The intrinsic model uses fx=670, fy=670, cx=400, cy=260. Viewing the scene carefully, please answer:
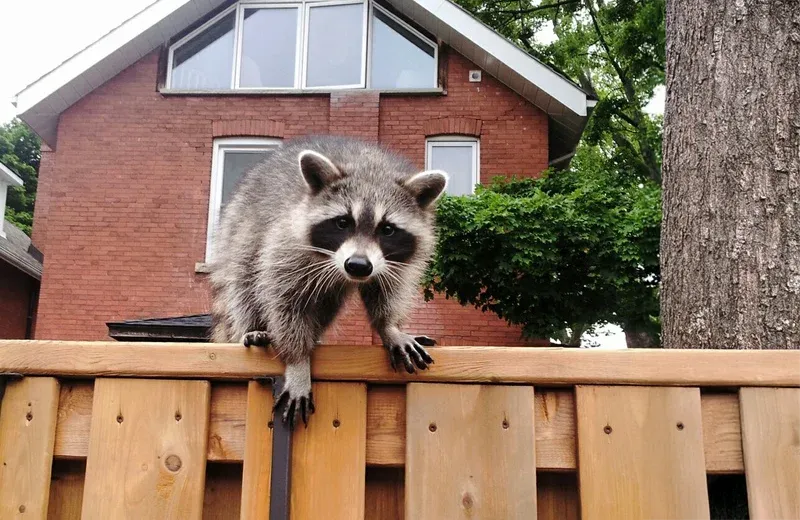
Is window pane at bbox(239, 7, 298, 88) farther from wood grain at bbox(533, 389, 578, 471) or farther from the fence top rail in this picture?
wood grain at bbox(533, 389, 578, 471)

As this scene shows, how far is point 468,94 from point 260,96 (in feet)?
9.59

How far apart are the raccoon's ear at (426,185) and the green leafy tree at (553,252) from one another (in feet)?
11.1

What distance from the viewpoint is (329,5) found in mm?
9773

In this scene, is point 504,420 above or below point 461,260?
below

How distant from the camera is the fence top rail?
1.65 metres

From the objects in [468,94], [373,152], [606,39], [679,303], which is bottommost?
[679,303]

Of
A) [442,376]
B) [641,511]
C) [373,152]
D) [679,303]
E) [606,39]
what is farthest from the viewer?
[606,39]

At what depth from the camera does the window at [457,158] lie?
9.07m

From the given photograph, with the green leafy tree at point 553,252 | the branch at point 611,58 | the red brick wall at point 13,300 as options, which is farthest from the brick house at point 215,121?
the branch at point 611,58

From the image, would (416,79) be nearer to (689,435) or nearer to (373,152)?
(373,152)

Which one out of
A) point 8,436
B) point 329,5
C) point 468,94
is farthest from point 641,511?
point 329,5

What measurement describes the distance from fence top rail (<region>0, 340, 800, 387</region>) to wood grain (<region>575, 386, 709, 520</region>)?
46mm

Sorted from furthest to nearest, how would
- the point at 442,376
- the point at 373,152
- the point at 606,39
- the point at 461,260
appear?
the point at 606,39, the point at 461,260, the point at 373,152, the point at 442,376

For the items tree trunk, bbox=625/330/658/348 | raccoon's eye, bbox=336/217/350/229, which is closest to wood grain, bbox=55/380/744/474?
raccoon's eye, bbox=336/217/350/229
